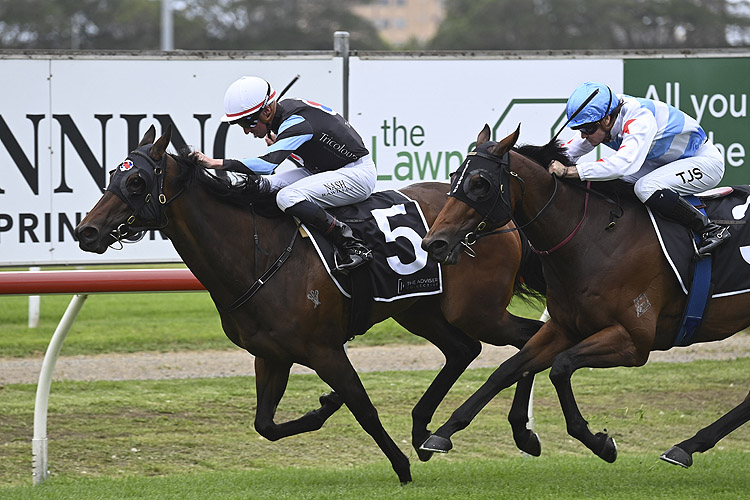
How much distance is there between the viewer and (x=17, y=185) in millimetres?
8008

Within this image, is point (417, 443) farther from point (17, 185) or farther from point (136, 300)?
point (136, 300)

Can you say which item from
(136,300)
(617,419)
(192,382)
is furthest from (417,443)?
(136,300)

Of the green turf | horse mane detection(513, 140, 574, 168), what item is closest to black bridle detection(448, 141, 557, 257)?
horse mane detection(513, 140, 574, 168)

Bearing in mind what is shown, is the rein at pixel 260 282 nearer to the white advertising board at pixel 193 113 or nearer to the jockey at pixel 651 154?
the jockey at pixel 651 154

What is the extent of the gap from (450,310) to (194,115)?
3.11m

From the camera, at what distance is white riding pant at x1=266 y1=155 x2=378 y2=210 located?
5.61 m

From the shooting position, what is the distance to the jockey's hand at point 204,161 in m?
5.41

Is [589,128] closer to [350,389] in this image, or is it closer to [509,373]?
[509,373]

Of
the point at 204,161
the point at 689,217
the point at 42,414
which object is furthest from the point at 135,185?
the point at 689,217

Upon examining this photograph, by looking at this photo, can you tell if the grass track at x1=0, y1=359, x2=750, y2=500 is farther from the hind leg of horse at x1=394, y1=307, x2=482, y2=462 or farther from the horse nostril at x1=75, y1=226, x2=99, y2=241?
the horse nostril at x1=75, y1=226, x2=99, y2=241

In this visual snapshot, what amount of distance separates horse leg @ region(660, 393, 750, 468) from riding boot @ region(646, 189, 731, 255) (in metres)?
0.82

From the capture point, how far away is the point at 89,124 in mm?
8133

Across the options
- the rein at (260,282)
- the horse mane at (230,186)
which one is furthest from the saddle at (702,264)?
the horse mane at (230,186)

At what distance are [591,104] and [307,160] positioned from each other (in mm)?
1497
